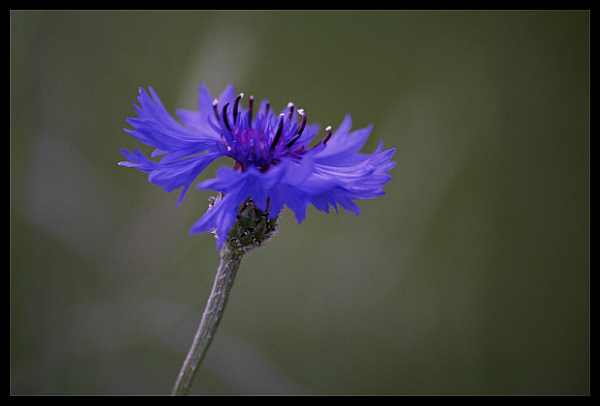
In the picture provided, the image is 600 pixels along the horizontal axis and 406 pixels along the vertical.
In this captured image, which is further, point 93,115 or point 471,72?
point 471,72

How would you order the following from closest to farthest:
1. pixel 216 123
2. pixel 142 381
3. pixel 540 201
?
pixel 216 123 < pixel 142 381 < pixel 540 201

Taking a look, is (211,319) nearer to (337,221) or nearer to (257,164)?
(257,164)

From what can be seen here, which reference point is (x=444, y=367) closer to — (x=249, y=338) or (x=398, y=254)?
(x=398, y=254)

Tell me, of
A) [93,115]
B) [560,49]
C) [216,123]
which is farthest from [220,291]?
[560,49]

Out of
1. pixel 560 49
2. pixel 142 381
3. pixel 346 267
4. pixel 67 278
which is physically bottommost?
pixel 142 381

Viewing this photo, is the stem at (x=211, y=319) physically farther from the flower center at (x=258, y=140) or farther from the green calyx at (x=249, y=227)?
the flower center at (x=258, y=140)

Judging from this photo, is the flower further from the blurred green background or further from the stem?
the blurred green background
